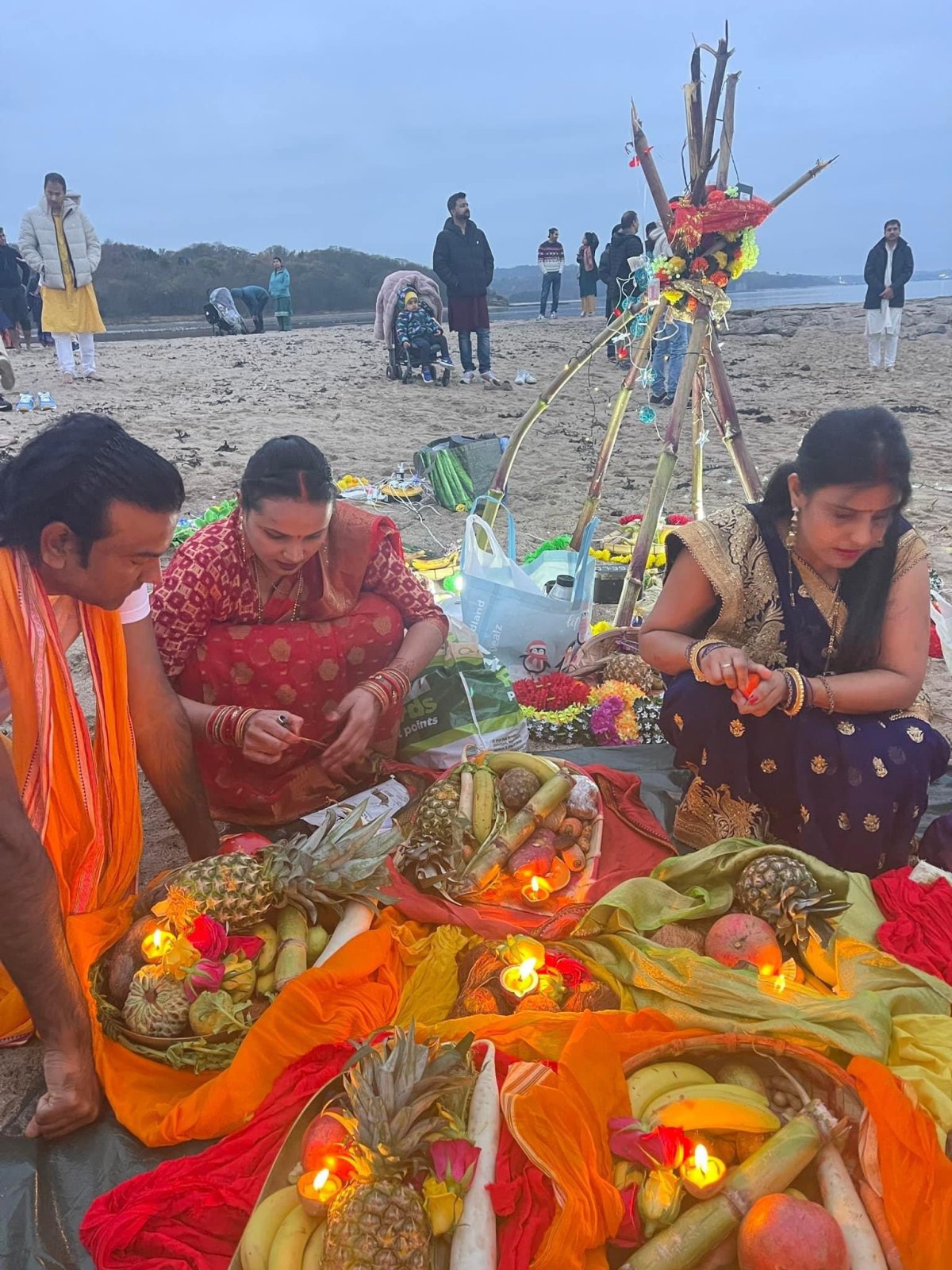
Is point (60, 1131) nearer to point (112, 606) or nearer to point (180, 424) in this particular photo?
point (112, 606)

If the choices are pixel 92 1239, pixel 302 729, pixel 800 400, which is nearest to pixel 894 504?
pixel 302 729

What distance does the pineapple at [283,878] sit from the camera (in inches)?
90.7

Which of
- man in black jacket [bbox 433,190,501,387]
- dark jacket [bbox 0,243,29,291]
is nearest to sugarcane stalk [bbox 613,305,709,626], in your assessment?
man in black jacket [bbox 433,190,501,387]

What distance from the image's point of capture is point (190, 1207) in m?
1.73

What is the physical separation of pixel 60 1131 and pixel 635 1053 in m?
1.32

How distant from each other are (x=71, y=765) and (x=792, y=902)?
199 centimetres

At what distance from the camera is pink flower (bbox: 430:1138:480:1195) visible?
5.26ft

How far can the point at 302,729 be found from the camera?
3174 mm

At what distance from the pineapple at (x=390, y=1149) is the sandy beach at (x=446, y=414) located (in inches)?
43.8

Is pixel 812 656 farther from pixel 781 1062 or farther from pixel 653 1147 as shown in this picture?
pixel 653 1147

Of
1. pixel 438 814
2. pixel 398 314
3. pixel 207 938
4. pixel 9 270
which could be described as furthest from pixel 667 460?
pixel 9 270

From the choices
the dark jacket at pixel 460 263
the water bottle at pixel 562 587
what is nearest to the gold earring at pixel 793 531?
the water bottle at pixel 562 587

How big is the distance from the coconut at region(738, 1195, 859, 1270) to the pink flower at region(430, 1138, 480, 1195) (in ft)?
1.61

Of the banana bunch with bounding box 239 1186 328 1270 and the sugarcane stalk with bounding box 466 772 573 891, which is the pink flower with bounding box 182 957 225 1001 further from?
the sugarcane stalk with bounding box 466 772 573 891
